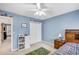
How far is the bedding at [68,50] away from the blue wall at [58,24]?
9.6 inches

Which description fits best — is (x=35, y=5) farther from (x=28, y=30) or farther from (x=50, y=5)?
(x=28, y=30)

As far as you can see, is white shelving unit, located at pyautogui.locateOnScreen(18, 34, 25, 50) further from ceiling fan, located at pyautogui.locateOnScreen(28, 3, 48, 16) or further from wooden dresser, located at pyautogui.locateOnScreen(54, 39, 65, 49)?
wooden dresser, located at pyautogui.locateOnScreen(54, 39, 65, 49)

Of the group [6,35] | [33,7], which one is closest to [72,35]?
[33,7]

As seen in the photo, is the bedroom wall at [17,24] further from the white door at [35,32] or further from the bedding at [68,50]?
the bedding at [68,50]

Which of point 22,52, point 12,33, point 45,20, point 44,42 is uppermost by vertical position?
point 45,20

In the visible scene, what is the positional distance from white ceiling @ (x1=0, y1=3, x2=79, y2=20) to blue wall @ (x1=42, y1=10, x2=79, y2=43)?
10cm

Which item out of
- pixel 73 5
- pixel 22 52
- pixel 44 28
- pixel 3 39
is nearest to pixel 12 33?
pixel 3 39

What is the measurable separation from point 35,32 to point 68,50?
2.41 feet

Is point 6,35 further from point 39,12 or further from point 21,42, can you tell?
point 39,12

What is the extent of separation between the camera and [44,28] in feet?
6.81

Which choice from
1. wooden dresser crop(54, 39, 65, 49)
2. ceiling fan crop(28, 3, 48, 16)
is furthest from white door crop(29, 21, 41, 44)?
wooden dresser crop(54, 39, 65, 49)

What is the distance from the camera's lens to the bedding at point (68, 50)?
1909 millimetres

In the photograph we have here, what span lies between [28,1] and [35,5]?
151 mm

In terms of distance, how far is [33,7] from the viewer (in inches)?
74.9
